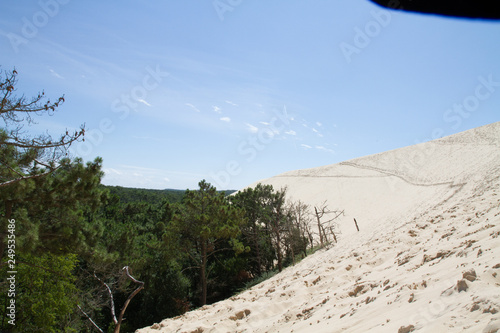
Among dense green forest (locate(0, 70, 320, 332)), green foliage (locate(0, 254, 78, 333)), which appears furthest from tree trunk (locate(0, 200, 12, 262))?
green foliage (locate(0, 254, 78, 333))

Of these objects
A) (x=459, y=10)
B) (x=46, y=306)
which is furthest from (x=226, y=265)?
(x=459, y=10)

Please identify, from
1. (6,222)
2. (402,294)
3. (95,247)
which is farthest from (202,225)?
(402,294)

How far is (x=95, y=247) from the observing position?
36.3 ft

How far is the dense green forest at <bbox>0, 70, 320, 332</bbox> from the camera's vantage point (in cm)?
819

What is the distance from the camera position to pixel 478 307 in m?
2.28

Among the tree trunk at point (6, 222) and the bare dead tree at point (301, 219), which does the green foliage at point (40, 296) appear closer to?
the tree trunk at point (6, 222)

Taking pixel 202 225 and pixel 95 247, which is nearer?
pixel 95 247

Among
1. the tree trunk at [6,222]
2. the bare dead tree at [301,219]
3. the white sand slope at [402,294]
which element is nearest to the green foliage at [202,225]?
the bare dead tree at [301,219]

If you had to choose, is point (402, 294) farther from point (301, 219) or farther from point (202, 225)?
point (301, 219)

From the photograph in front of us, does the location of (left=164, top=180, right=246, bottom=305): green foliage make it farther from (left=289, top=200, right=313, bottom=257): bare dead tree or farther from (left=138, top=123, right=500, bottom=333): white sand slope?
(left=138, top=123, right=500, bottom=333): white sand slope

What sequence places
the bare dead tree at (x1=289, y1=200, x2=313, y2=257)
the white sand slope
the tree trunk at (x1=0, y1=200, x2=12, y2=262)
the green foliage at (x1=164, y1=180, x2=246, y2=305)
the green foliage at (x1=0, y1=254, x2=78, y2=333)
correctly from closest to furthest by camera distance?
the white sand slope < the tree trunk at (x1=0, y1=200, x2=12, y2=262) < the green foliage at (x1=0, y1=254, x2=78, y2=333) < the green foliage at (x1=164, y1=180, x2=246, y2=305) < the bare dead tree at (x1=289, y1=200, x2=313, y2=257)

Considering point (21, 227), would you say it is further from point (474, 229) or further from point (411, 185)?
point (411, 185)

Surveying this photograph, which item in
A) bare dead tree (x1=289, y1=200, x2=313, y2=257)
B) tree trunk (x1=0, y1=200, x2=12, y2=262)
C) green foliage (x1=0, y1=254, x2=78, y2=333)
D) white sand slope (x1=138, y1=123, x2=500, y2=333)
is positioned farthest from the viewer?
bare dead tree (x1=289, y1=200, x2=313, y2=257)

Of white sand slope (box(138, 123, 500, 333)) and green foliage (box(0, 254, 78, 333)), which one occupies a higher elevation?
green foliage (box(0, 254, 78, 333))
